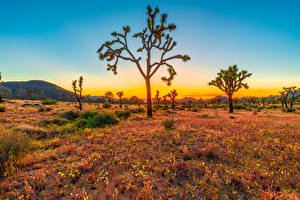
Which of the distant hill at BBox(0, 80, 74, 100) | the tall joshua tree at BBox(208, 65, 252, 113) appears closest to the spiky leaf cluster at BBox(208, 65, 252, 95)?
the tall joshua tree at BBox(208, 65, 252, 113)

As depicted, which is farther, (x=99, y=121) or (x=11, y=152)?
(x=99, y=121)

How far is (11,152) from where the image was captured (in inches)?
136

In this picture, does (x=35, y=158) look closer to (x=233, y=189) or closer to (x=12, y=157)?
(x=12, y=157)

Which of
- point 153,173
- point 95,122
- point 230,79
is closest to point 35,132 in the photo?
point 95,122

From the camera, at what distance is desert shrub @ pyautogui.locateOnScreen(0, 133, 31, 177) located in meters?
3.23

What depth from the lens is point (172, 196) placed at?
8.48 feet

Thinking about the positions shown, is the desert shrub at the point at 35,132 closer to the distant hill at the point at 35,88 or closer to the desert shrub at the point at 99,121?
the desert shrub at the point at 99,121

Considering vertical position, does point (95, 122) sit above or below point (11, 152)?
below

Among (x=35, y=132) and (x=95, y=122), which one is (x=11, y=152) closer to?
(x=35, y=132)

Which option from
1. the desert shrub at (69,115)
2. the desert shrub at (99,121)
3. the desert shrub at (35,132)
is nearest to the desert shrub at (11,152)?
the desert shrub at (35,132)

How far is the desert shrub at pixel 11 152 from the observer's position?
127 inches

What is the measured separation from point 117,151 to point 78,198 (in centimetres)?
218

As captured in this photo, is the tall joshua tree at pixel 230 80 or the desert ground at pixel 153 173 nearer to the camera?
the desert ground at pixel 153 173

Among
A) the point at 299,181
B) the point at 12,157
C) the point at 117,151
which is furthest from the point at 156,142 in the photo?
the point at 12,157
